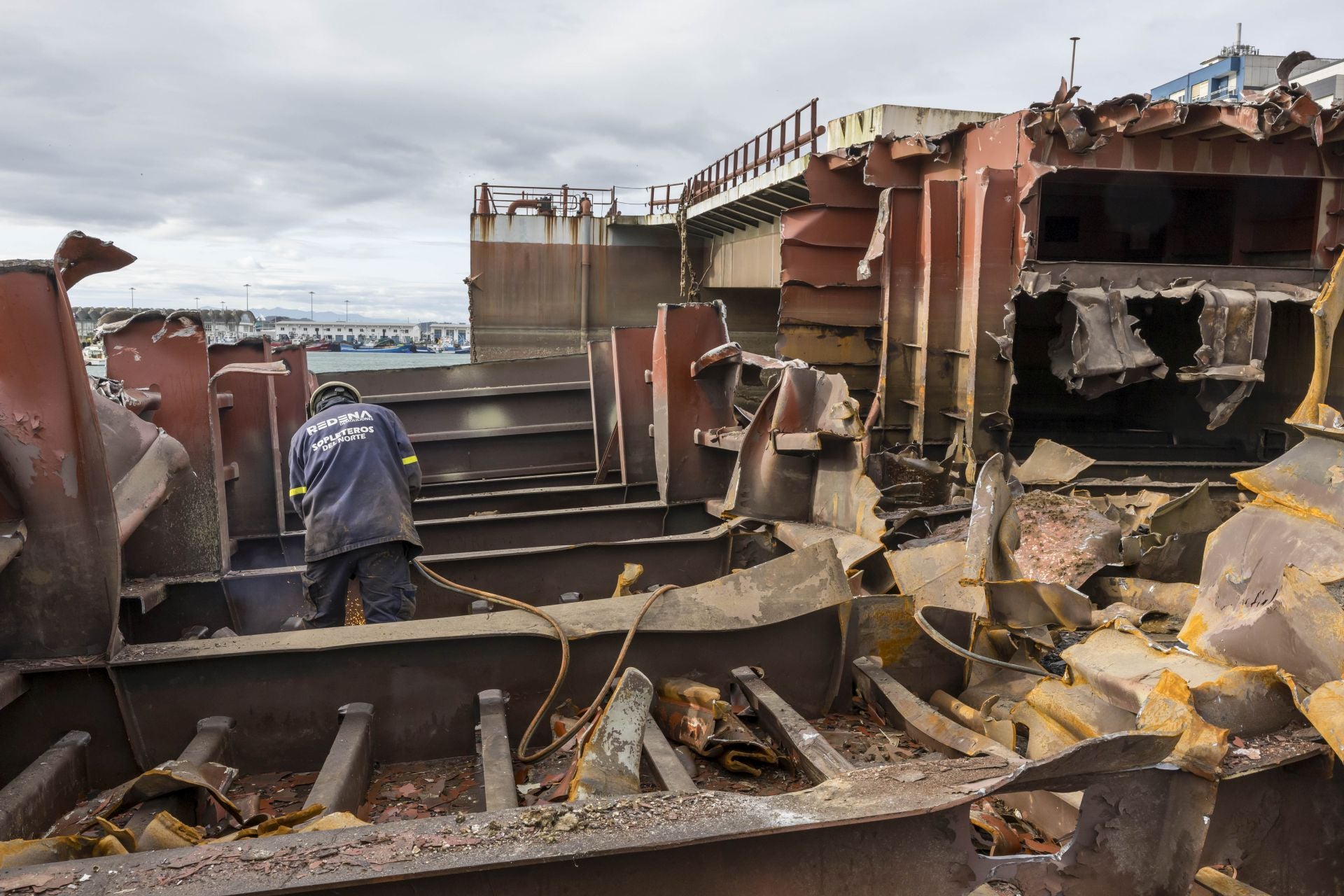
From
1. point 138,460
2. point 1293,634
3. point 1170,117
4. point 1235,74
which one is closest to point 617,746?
point 1293,634

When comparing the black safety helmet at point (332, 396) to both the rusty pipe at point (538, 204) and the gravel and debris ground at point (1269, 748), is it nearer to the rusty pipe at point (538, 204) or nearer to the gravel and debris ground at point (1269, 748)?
the gravel and debris ground at point (1269, 748)

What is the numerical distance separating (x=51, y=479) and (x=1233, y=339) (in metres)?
9.05

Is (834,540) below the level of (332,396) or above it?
below

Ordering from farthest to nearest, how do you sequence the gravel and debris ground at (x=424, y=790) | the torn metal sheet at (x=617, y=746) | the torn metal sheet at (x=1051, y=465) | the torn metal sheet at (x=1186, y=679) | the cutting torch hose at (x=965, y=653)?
1. the torn metal sheet at (x=1051, y=465)
2. the cutting torch hose at (x=965, y=653)
3. the gravel and debris ground at (x=424, y=790)
4. the torn metal sheet at (x=617, y=746)
5. the torn metal sheet at (x=1186, y=679)

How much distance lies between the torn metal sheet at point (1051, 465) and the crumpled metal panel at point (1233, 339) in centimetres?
162

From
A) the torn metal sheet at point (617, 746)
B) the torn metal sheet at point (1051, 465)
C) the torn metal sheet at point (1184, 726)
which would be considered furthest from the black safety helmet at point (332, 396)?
the torn metal sheet at point (1051, 465)

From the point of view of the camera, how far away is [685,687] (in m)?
3.25

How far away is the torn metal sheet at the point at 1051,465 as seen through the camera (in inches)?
290

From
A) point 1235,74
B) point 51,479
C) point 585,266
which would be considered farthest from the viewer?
point 1235,74

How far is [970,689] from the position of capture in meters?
3.64

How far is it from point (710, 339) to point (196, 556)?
11.6 feet

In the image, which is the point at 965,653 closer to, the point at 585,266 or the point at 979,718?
the point at 979,718

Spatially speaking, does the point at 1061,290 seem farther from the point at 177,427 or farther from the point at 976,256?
the point at 177,427

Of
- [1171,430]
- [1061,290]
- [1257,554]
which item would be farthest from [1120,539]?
[1171,430]
